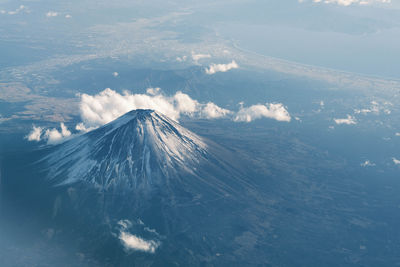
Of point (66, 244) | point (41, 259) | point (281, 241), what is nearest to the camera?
point (41, 259)

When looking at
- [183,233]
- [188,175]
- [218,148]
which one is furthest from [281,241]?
[218,148]

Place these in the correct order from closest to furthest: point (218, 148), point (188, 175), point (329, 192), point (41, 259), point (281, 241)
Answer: point (41, 259)
point (281, 241)
point (188, 175)
point (329, 192)
point (218, 148)

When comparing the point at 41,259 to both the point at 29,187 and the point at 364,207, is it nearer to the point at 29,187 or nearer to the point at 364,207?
the point at 29,187

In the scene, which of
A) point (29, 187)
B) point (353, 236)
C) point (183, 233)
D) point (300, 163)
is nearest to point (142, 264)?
point (183, 233)

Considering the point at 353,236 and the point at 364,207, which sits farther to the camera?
the point at 364,207

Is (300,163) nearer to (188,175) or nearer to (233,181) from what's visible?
(233,181)

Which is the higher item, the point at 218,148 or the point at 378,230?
the point at 218,148
